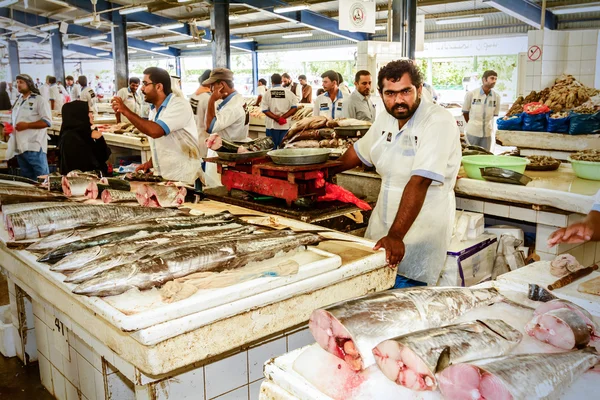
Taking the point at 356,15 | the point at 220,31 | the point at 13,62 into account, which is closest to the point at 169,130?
the point at 13,62

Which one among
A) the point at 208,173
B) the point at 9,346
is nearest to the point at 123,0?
the point at 208,173

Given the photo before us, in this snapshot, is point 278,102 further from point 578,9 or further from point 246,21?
point 246,21

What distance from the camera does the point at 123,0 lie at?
712 inches

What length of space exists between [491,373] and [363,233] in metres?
2.64

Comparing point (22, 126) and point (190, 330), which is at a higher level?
point (22, 126)

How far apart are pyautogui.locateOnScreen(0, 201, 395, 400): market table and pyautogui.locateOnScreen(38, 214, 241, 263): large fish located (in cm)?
9

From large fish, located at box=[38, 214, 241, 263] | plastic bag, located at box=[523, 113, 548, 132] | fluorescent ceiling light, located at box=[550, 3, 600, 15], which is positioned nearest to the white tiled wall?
plastic bag, located at box=[523, 113, 548, 132]

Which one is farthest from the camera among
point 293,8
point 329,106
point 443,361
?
point 293,8

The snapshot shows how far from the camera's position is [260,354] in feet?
8.56

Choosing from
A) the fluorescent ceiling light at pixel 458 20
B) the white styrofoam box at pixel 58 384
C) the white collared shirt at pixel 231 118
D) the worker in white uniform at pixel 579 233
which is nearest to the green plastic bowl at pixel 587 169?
the worker in white uniform at pixel 579 233

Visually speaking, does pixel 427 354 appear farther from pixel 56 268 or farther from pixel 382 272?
pixel 56 268

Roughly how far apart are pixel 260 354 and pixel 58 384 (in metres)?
1.58

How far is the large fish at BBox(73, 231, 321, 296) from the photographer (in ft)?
6.88

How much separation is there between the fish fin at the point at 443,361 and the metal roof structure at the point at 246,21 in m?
9.16
